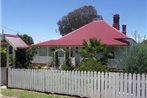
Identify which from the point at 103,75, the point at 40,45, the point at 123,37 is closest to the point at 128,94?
the point at 103,75

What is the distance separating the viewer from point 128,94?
40.9ft

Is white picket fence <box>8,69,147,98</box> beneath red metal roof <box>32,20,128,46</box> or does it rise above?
beneath

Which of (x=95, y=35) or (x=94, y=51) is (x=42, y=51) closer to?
(x=95, y=35)

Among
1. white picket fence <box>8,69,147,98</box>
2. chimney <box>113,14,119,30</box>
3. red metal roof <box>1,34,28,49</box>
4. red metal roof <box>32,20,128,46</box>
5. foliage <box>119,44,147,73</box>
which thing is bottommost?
white picket fence <box>8,69,147,98</box>

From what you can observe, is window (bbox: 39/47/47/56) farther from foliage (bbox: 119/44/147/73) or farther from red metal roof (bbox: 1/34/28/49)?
foliage (bbox: 119/44/147/73)

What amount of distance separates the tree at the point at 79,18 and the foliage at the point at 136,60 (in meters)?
55.1

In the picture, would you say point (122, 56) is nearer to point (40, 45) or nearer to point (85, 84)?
point (85, 84)

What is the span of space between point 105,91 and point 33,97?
2.79 m

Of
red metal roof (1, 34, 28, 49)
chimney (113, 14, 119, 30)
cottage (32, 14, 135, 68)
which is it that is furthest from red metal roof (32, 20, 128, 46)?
red metal roof (1, 34, 28, 49)

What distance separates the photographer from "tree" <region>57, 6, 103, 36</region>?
70875 millimetres

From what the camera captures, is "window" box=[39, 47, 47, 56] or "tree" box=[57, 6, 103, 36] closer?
"window" box=[39, 47, 47, 56]

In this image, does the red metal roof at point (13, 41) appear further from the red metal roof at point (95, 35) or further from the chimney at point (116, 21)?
the chimney at point (116, 21)

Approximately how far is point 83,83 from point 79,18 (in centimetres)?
5760

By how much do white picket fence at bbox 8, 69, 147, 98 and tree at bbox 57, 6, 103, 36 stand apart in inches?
2161
